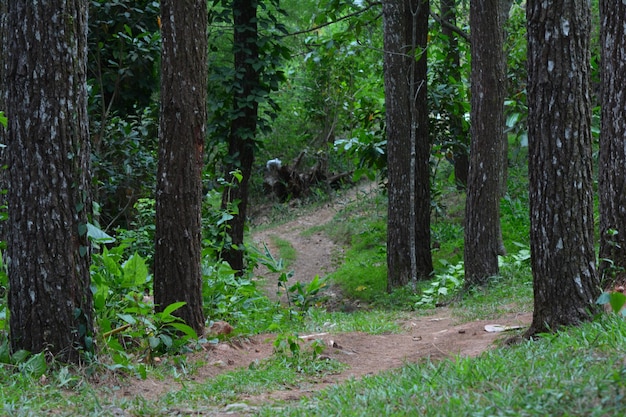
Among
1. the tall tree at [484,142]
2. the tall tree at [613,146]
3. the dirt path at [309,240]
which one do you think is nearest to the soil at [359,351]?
the tall tree at [613,146]

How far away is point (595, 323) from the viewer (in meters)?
5.09

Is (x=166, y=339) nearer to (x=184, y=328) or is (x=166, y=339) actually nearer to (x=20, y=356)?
(x=184, y=328)

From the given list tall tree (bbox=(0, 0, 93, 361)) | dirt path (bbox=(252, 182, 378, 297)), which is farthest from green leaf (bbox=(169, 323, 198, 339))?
dirt path (bbox=(252, 182, 378, 297))

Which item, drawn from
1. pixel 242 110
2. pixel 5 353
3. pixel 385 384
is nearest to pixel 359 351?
pixel 385 384

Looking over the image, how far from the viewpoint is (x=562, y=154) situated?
529cm

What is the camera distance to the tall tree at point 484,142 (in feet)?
32.4

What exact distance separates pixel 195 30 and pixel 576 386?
4.96 meters

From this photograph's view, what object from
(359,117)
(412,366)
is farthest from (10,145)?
(359,117)

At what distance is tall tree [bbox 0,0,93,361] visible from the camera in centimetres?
505

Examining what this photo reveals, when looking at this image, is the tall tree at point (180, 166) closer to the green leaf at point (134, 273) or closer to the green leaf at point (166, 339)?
the green leaf at point (134, 273)

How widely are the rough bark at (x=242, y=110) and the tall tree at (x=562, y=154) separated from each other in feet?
23.3

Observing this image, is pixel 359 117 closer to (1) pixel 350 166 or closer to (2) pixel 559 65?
(2) pixel 559 65

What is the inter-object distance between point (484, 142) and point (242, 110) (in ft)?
14.0

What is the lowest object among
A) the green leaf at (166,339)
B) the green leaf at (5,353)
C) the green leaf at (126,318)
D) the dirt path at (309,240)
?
the dirt path at (309,240)
